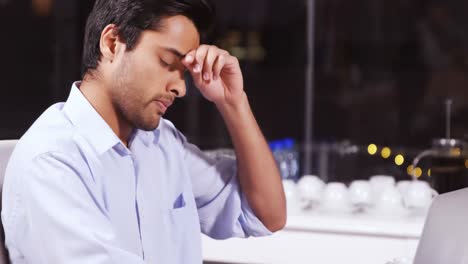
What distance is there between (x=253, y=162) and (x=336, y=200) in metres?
0.85

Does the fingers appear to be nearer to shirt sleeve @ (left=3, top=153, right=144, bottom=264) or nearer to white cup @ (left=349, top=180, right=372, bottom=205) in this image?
shirt sleeve @ (left=3, top=153, right=144, bottom=264)

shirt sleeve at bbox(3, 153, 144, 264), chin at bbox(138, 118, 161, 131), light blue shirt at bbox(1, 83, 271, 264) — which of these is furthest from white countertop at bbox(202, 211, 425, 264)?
shirt sleeve at bbox(3, 153, 144, 264)

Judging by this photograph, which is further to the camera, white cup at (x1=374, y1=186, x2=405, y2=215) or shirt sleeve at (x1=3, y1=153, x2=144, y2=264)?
white cup at (x1=374, y1=186, x2=405, y2=215)

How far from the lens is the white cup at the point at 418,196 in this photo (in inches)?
88.7

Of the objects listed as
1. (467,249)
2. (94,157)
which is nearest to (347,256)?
(94,157)

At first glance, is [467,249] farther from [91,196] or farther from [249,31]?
[249,31]

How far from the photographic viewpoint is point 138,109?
4.41 feet

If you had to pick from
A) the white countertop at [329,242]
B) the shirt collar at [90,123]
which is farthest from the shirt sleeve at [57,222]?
the white countertop at [329,242]

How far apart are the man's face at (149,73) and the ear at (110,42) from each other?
1cm

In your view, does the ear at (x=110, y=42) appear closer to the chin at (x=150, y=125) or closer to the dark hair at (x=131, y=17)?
the dark hair at (x=131, y=17)

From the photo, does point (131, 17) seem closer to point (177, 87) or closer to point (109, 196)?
point (177, 87)

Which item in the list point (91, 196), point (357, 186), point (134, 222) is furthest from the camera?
point (357, 186)

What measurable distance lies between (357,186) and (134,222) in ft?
3.80

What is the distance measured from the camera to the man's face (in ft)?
4.37
